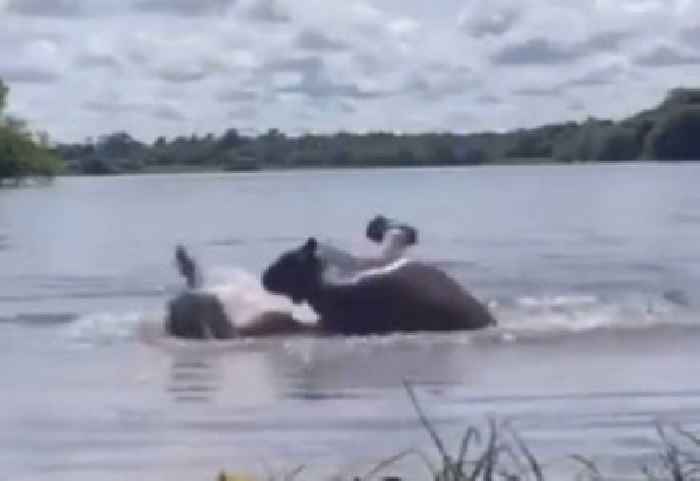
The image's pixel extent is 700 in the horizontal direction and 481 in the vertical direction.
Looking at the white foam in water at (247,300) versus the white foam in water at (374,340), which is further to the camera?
the white foam in water at (374,340)

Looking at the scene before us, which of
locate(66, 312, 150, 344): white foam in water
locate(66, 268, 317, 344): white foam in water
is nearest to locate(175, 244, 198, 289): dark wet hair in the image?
locate(66, 268, 317, 344): white foam in water

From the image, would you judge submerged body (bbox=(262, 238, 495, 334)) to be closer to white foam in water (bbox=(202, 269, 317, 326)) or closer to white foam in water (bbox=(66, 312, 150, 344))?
white foam in water (bbox=(202, 269, 317, 326))

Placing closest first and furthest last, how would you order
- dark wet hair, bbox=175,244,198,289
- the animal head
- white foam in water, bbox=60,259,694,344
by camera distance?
the animal head < white foam in water, bbox=60,259,694,344 < dark wet hair, bbox=175,244,198,289

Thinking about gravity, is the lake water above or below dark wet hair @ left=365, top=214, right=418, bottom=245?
below

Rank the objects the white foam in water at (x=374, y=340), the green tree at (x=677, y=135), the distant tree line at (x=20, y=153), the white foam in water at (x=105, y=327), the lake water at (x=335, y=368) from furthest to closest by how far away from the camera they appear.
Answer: the distant tree line at (x=20, y=153)
the green tree at (x=677, y=135)
the white foam in water at (x=105, y=327)
the white foam in water at (x=374, y=340)
the lake water at (x=335, y=368)

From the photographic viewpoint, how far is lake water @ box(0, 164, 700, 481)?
1434 centimetres

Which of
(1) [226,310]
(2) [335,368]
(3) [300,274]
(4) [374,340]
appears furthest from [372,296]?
(2) [335,368]

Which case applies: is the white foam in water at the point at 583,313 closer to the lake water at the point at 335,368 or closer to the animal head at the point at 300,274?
the lake water at the point at 335,368

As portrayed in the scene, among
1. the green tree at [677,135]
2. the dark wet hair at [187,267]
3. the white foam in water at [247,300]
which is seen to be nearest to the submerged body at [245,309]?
the white foam in water at [247,300]

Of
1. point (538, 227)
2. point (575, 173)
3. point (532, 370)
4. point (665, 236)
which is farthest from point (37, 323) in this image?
point (575, 173)

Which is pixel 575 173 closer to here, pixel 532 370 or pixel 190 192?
pixel 190 192

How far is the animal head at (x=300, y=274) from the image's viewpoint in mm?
22719

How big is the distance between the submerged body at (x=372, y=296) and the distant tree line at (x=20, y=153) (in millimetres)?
92024

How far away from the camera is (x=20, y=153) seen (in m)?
119
